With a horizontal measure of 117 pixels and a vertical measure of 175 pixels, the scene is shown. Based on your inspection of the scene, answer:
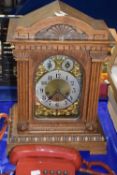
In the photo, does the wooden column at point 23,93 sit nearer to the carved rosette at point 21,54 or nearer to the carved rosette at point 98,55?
the carved rosette at point 21,54

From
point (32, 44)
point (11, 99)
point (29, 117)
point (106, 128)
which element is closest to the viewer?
point (32, 44)

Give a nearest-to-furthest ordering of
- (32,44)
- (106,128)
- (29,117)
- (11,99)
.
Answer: (32,44), (29,117), (106,128), (11,99)

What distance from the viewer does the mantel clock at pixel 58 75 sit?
828mm

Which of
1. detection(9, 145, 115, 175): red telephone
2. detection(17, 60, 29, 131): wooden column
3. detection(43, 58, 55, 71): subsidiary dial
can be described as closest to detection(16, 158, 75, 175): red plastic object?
detection(9, 145, 115, 175): red telephone

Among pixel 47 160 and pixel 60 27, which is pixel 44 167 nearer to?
pixel 47 160

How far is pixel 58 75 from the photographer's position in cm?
90

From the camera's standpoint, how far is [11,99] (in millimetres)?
1160

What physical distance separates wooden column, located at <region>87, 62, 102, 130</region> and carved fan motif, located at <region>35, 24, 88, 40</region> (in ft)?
0.27

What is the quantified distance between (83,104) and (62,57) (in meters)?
0.14

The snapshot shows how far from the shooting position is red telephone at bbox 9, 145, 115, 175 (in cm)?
83

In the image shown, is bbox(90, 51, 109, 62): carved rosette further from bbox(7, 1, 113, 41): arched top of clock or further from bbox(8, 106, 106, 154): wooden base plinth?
bbox(8, 106, 106, 154): wooden base plinth

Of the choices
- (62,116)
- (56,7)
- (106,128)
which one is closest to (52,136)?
(62,116)

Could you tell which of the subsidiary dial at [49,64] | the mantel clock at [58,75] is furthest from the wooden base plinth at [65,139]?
the subsidiary dial at [49,64]

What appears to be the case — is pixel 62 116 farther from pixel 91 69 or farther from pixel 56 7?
pixel 56 7
